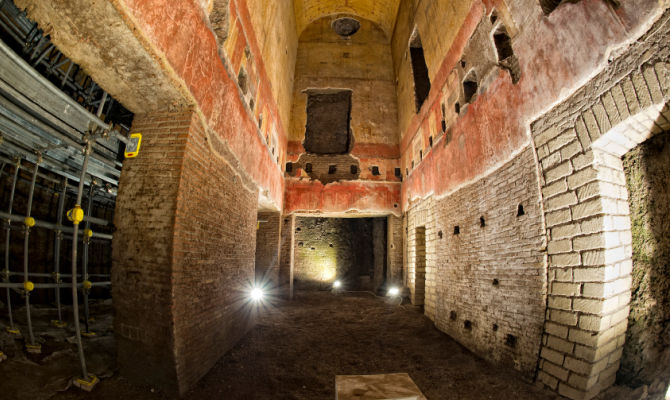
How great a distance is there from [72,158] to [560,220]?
6.38m

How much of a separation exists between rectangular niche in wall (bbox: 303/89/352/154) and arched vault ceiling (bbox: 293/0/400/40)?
290 cm

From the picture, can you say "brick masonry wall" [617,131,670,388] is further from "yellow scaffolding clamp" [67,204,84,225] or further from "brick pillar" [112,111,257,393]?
"yellow scaffolding clamp" [67,204,84,225]

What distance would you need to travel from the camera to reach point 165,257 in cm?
A: 296

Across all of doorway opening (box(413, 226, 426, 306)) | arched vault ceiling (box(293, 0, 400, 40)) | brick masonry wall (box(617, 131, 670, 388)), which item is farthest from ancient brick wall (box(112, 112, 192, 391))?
arched vault ceiling (box(293, 0, 400, 40))

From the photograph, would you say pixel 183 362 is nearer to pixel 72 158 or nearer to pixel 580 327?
pixel 72 158

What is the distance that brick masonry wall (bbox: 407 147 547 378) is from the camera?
333cm

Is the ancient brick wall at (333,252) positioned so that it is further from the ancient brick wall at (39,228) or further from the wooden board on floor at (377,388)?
the wooden board on floor at (377,388)

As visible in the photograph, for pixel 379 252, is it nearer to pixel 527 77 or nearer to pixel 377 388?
pixel 527 77

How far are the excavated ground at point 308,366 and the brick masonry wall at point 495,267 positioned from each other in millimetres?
330

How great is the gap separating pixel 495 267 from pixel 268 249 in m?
6.79

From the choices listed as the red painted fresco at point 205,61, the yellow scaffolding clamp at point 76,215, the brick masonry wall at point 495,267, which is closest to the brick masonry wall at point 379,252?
the brick masonry wall at point 495,267

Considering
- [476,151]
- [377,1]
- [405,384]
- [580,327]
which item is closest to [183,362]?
[405,384]

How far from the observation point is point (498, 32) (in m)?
4.15

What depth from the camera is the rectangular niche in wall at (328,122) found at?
10398 millimetres
